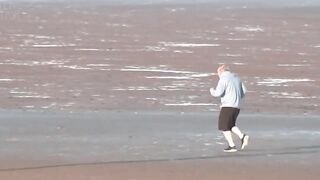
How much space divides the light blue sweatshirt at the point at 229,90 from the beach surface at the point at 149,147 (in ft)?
2.32

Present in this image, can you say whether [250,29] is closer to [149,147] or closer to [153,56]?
[153,56]

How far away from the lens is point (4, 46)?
96.7 ft

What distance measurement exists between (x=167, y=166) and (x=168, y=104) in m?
7.32

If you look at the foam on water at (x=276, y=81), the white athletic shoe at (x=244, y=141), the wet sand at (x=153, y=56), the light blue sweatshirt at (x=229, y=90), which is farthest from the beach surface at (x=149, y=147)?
the foam on water at (x=276, y=81)

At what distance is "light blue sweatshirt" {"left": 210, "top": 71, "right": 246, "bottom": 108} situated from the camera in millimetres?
13906

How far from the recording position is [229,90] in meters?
13.9

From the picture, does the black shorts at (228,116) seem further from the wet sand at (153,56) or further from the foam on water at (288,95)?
the foam on water at (288,95)

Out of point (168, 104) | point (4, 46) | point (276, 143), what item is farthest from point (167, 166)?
point (4, 46)

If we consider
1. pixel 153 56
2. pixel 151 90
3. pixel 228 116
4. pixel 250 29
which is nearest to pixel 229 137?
pixel 228 116

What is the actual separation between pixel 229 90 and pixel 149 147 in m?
1.62

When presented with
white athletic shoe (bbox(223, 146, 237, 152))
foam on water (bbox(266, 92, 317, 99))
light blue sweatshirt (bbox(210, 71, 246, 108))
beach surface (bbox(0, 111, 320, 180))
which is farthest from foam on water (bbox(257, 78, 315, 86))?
light blue sweatshirt (bbox(210, 71, 246, 108))

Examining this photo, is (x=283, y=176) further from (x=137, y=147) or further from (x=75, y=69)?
(x=75, y=69)

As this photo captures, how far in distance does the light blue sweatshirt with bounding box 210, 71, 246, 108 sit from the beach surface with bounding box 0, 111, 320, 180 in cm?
71

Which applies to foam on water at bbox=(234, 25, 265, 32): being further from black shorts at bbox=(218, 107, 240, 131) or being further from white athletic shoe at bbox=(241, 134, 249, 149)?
black shorts at bbox=(218, 107, 240, 131)
